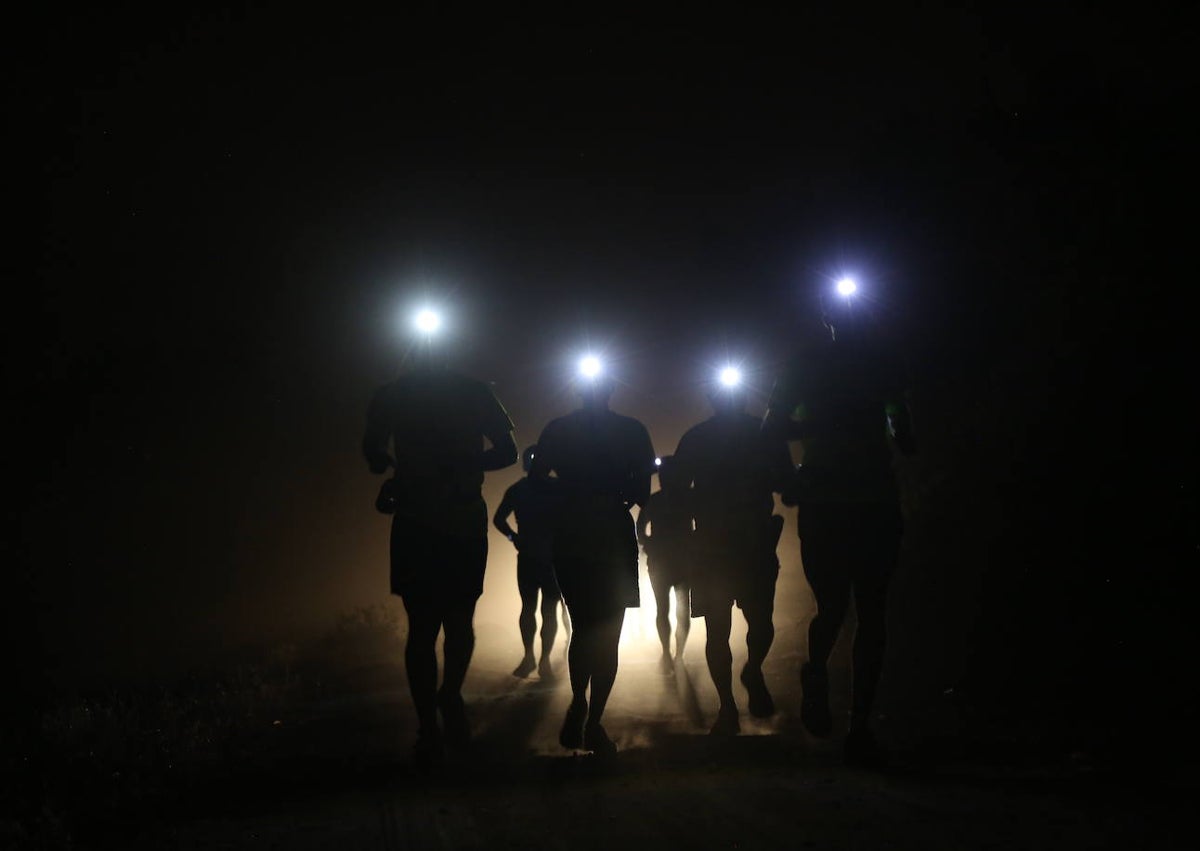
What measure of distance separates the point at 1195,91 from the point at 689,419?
10.4 meters

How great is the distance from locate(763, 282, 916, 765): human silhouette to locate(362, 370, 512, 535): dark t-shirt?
164cm

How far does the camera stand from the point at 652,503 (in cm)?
850

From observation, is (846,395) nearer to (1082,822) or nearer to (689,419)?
(1082,822)

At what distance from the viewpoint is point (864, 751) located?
13.1 feet

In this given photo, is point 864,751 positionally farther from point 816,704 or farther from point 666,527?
point 666,527

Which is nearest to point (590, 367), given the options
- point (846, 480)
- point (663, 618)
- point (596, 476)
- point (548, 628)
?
Answer: point (596, 476)

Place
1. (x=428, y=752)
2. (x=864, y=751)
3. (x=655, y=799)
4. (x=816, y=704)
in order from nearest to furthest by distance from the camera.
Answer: (x=655, y=799) < (x=864, y=751) < (x=428, y=752) < (x=816, y=704)

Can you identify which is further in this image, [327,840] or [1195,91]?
[1195,91]

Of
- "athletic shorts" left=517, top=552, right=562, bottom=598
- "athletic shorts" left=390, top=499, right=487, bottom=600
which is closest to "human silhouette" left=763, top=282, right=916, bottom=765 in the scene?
"athletic shorts" left=390, top=499, right=487, bottom=600

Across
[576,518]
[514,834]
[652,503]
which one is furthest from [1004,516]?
[514,834]

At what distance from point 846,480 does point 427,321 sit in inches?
94.4

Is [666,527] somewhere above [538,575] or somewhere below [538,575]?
above

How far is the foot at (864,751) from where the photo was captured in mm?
3942

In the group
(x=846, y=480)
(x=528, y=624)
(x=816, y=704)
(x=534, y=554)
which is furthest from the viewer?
(x=528, y=624)
